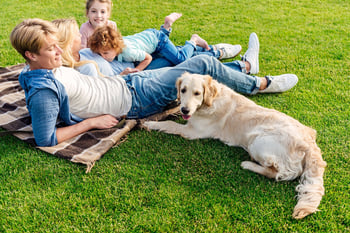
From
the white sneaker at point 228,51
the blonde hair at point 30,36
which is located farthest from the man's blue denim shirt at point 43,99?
the white sneaker at point 228,51

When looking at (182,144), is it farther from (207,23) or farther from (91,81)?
(207,23)

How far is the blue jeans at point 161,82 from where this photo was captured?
12.7ft

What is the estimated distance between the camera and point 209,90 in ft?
11.6

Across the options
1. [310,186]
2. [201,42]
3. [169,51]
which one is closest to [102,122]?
[169,51]

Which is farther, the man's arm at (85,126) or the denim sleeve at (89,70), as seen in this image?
the denim sleeve at (89,70)

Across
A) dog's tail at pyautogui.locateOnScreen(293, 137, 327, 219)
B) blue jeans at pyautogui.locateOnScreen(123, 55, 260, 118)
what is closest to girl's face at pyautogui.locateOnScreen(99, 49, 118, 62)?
blue jeans at pyautogui.locateOnScreen(123, 55, 260, 118)

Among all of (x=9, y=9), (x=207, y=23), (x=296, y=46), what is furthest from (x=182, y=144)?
(x=9, y=9)

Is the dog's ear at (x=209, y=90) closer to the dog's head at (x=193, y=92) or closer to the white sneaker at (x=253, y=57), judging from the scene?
the dog's head at (x=193, y=92)

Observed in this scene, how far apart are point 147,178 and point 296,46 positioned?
15.0 ft

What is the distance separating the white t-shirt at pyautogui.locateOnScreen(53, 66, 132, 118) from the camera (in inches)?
137

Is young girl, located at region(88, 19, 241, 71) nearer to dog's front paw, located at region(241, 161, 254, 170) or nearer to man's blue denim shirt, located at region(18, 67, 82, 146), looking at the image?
man's blue denim shirt, located at region(18, 67, 82, 146)

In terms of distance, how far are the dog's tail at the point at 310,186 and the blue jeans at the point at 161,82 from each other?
1583mm

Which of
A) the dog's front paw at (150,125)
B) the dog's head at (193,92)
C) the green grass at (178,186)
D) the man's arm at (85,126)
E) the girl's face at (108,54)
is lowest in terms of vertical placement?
the green grass at (178,186)

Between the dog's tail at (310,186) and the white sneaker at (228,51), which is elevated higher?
the white sneaker at (228,51)
